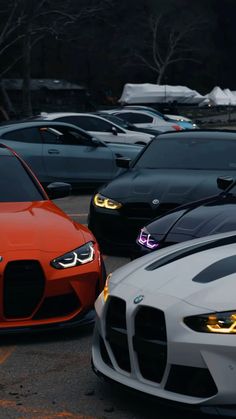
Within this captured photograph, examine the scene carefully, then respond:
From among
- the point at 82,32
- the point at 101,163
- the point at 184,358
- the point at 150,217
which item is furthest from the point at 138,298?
the point at 82,32

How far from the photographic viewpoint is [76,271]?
Answer: 5922 mm

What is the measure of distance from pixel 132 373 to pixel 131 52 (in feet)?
242

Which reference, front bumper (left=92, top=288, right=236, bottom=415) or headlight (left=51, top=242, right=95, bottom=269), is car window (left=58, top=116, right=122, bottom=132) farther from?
front bumper (left=92, top=288, right=236, bottom=415)

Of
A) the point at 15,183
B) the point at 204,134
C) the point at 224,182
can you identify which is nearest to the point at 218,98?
the point at 204,134

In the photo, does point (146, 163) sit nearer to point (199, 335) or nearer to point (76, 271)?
point (76, 271)

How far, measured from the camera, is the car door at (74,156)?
624 inches

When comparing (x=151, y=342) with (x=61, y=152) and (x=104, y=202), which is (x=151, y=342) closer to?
(x=104, y=202)

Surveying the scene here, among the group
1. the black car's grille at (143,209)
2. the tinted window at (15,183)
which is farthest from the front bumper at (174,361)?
the black car's grille at (143,209)

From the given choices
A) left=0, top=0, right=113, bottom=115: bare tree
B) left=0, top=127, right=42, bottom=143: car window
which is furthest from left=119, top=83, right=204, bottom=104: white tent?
left=0, top=127, right=42, bottom=143: car window

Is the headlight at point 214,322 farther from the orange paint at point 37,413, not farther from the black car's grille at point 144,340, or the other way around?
the orange paint at point 37,413

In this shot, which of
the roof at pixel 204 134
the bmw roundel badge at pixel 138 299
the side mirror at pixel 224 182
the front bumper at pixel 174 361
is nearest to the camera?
the front bumper at pixel 174 361

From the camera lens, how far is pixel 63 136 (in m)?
16.1

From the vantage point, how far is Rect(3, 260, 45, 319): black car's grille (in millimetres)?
5664

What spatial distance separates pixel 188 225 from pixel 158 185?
2.29 metres
